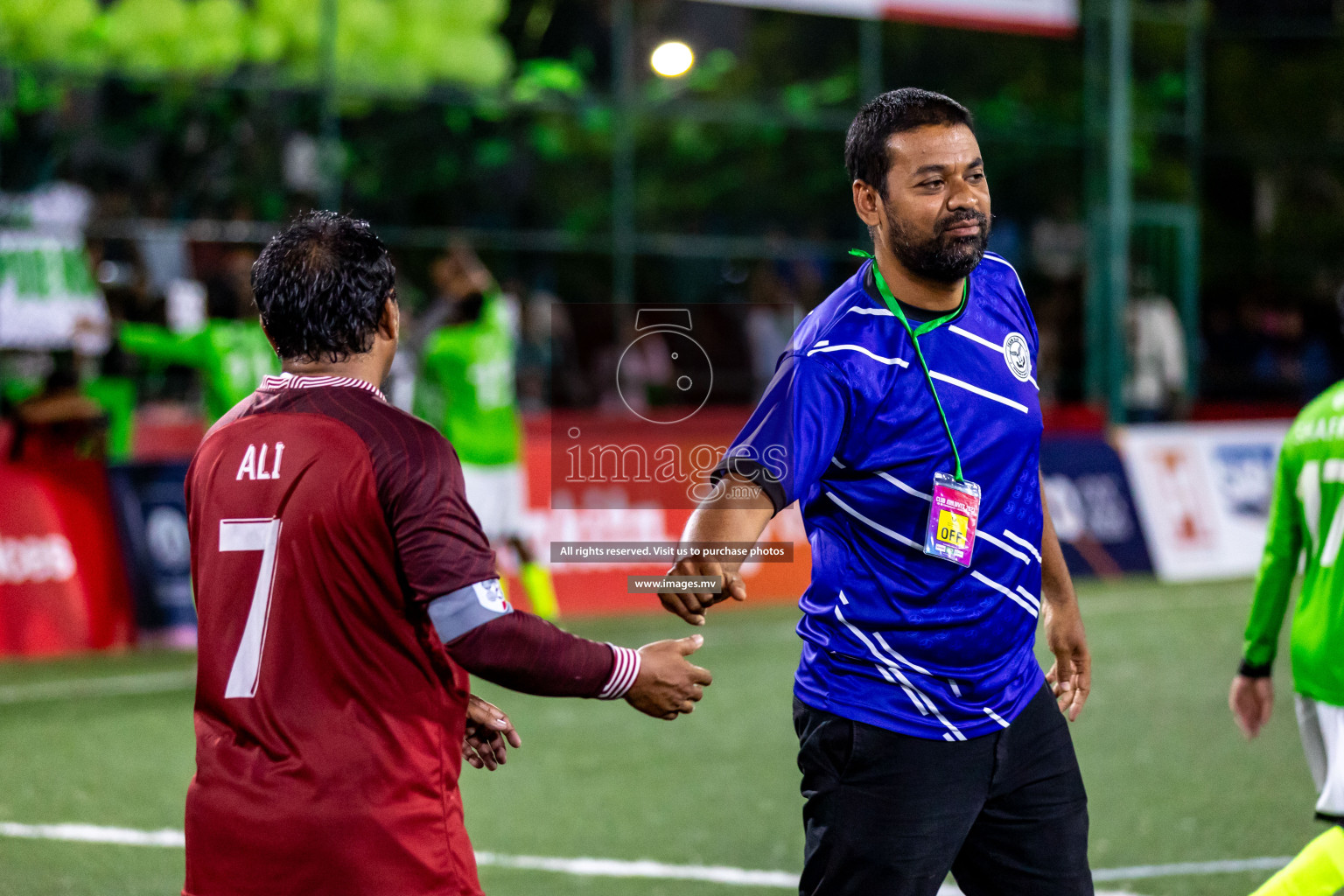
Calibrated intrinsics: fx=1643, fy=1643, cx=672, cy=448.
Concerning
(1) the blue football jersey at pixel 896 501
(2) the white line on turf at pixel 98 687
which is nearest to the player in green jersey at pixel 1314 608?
(1) the blue football jersey at pixel 896 501

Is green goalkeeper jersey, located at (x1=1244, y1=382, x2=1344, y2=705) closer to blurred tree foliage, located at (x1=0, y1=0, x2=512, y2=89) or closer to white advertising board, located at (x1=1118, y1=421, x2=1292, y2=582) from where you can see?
white advertising board, located at (x1=1118, y1=421, x2=1292, y2=582)

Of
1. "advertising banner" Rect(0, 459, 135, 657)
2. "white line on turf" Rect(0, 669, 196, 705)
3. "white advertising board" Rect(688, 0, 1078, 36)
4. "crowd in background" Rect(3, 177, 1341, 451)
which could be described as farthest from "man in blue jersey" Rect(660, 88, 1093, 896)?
"white advertising board" Rect(688, 0, 1078, 36)

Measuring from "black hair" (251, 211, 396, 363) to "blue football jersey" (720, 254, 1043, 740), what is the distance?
2.52 feet

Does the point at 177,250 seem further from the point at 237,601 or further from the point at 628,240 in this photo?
the point at 237,601

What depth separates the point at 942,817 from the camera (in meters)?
3.32

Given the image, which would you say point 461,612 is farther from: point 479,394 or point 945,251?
point 479,394

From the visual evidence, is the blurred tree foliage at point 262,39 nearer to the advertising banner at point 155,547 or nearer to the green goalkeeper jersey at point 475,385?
the advertising banner at point 155,547

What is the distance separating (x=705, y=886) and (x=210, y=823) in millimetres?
3040

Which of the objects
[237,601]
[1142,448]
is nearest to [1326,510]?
[237,601]

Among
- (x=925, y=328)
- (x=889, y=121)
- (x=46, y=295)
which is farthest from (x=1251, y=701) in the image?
(x=46, y=295)

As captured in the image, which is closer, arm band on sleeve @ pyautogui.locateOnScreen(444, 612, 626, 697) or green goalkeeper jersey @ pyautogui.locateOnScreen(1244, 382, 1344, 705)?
arm band on sleeve @ pyautogui.locateOnScreen(444, 612, 626, 697)

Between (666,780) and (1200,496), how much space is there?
27.3ft

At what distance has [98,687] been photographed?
9555 millimetres

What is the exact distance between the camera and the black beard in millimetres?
3367
